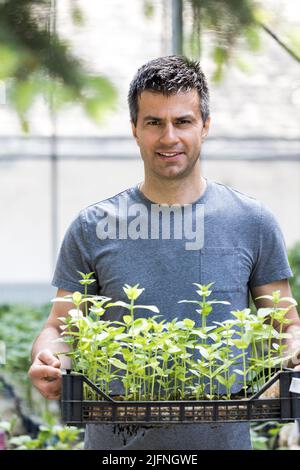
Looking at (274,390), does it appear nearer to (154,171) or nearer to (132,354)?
(132,354)

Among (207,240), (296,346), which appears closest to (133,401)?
(296,346)

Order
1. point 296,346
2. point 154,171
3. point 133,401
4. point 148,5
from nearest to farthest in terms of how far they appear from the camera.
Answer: point 133,401 → point 296,346 → point 154,171 → point 148,5

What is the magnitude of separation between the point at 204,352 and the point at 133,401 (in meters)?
0.15

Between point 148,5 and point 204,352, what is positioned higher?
point 148,5

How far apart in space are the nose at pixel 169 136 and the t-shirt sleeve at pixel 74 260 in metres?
0.23

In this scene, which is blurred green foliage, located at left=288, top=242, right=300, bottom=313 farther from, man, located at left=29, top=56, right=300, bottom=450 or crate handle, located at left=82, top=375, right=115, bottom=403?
crate handle, located at left=82, top=375, right=115, bottom=403

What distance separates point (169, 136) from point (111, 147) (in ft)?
12.5

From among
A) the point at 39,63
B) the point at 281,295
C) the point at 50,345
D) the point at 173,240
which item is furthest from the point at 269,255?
the point at 39,63

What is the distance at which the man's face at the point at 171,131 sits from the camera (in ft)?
4.98

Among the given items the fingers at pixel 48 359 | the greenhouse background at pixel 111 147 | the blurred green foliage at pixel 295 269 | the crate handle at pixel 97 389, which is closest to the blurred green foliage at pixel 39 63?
the greenhouse background at pixel 111 147

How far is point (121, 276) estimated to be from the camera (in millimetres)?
1587

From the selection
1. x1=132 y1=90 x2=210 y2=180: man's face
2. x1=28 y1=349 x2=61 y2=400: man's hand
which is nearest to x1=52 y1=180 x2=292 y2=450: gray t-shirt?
x1=132 y1=90 x2=210 y2=180: man's face

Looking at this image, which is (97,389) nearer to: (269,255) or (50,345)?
(50,345)
